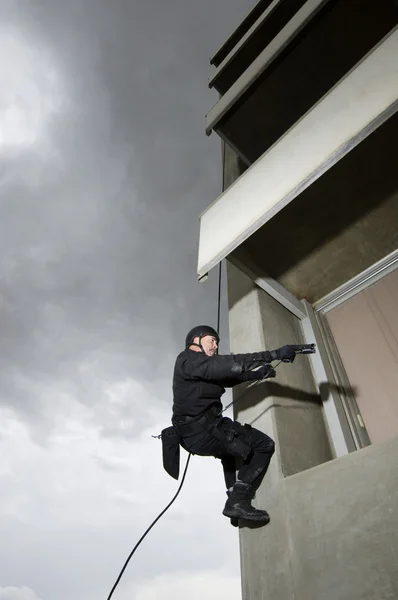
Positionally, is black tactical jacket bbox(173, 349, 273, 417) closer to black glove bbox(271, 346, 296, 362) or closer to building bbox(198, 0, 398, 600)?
black glove bbox(271, 346, 296, 362)

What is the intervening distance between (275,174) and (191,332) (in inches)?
78.2

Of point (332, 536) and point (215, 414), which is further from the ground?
point (215, 414)

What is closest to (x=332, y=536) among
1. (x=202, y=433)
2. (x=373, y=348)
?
(x=202, y=433)

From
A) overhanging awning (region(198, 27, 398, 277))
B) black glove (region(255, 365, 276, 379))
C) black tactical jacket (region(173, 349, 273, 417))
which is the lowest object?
black tactical jacket (region(173, 349, 273, 417))

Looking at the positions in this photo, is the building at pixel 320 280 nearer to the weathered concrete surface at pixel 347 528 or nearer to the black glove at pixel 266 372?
the weathered concrete surface at pixel 347 528

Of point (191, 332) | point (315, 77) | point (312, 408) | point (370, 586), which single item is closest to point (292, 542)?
point (370, 586)

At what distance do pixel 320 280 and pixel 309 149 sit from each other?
2138mm

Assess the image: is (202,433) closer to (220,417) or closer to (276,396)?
(220,417)

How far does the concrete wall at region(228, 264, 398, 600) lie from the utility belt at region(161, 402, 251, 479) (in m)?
0.35

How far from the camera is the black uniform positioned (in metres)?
3.12

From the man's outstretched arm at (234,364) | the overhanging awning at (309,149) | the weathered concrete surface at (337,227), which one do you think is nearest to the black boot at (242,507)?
the man's outstretched arm at (234,364)

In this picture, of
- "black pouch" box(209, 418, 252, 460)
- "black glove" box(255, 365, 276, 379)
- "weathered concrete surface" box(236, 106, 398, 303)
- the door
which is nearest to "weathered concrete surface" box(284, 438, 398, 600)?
"black pouch" box(209, 418, 252, 460)

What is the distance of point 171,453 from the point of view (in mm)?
3449

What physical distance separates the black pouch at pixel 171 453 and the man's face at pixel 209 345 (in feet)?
2.80
